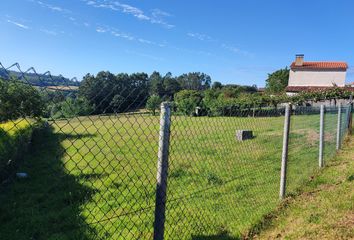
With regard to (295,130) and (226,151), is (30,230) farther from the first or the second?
(295,130)

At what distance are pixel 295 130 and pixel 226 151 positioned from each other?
389cm

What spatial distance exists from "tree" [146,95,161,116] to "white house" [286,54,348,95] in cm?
5770

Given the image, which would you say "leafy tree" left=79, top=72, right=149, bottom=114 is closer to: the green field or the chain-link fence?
the chain-link fence

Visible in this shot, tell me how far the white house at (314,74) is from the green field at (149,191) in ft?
164

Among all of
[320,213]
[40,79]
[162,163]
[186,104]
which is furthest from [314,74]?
[40,79]

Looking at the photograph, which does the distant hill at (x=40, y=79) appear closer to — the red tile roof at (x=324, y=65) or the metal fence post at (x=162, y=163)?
the metal fence post at (x=162, y=163)

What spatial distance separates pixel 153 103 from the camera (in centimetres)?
304

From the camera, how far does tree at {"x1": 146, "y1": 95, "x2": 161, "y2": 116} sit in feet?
9.55

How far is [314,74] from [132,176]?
55.4 metres

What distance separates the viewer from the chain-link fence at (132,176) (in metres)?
2.47

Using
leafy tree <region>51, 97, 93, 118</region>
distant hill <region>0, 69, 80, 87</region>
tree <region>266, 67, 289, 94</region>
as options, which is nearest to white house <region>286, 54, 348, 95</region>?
tree <region>266, 67, 289, 94</region>

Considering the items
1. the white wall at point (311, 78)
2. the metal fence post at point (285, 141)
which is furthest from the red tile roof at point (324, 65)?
the metal fence post at point (285, 141)

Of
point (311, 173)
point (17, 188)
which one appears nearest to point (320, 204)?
point (311, 173)

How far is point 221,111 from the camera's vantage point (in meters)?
5.64
